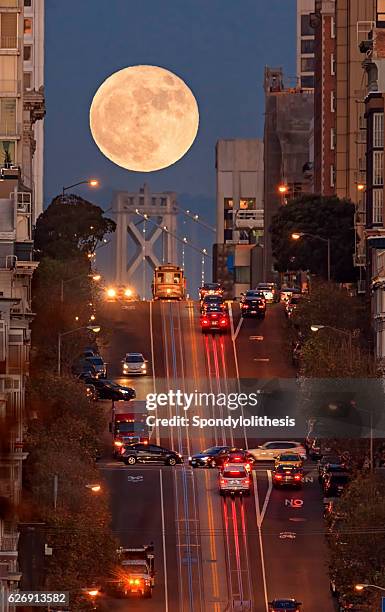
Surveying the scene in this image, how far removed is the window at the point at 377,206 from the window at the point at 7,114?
94.5 ft

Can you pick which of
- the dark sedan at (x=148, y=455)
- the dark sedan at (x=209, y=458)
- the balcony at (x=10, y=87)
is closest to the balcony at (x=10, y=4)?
the balcony at (x=10, y=87)

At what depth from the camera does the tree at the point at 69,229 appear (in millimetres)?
168000

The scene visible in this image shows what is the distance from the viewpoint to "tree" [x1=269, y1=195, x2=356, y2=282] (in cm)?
17438

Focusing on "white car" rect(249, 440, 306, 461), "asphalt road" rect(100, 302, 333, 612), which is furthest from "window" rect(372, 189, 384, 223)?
"white car" rect(249, 440, 306, 461)

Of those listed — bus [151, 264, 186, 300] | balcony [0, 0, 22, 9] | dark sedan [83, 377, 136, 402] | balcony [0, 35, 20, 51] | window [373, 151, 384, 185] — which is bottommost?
dark sedan [83, 377, 136, 402]

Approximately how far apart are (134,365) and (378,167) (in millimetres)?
31068

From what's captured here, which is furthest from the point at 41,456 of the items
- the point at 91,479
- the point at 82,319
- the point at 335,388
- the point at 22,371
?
the point at 22,371

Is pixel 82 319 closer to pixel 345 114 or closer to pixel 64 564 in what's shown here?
pixel 64 564

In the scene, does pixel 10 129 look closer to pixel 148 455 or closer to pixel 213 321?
pixel 213 321

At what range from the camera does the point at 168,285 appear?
180000 mm

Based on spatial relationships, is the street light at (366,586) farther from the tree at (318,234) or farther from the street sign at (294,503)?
the tree at (318,234)

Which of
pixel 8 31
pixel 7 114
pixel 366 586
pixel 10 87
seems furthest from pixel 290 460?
pixel 8 31

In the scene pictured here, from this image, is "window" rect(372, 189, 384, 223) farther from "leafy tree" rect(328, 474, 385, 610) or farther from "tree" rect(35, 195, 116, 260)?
"leafy tree" rect(328, 474, 385, 610)

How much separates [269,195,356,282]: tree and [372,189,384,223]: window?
25161mm
